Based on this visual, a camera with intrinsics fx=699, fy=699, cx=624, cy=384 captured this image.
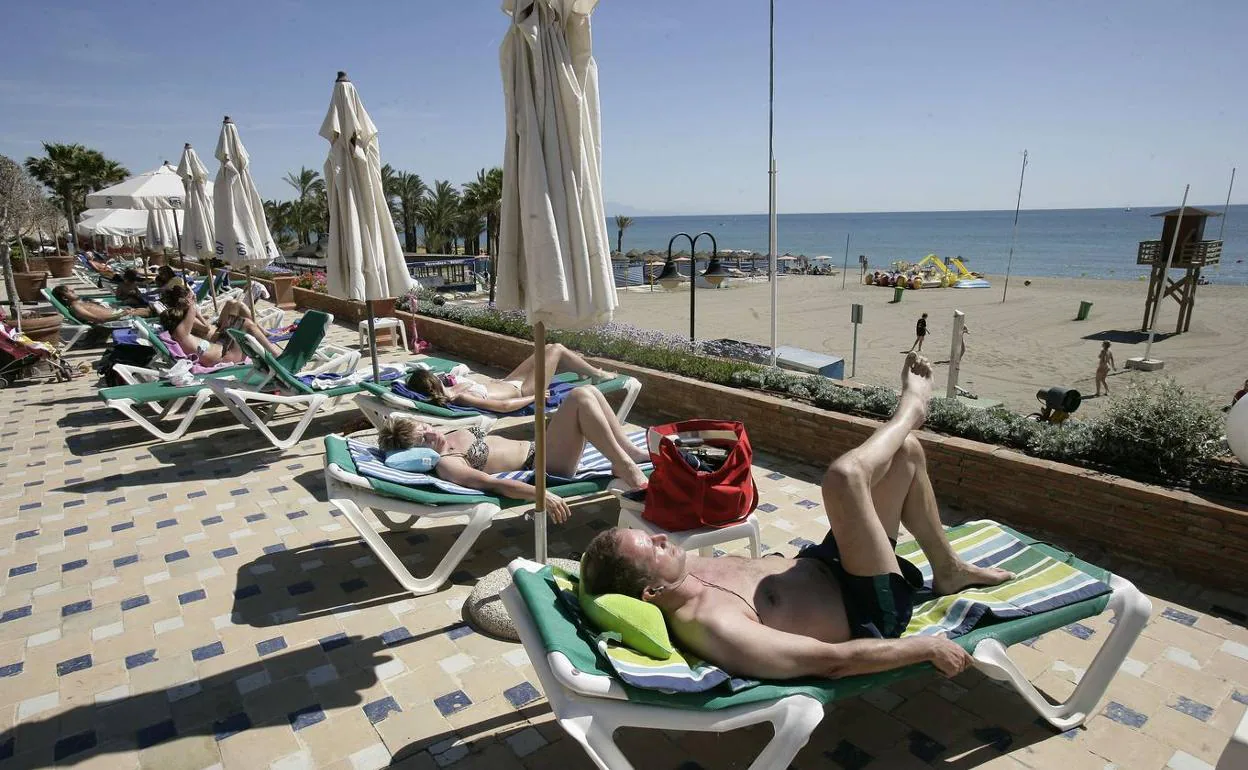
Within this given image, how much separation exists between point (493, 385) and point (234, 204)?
14.5ft

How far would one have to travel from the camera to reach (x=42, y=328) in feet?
33.7

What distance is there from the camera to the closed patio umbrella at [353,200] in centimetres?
571

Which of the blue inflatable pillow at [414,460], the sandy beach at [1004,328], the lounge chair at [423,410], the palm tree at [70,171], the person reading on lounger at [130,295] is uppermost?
the palm tree at [70,171]

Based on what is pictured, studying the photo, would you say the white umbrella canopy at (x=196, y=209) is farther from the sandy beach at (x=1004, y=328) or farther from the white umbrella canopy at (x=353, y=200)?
the sandy beach at (x=1004, y=328)

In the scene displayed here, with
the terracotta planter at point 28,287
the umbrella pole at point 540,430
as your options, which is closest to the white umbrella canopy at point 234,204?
the umbrella pole at point 540,430

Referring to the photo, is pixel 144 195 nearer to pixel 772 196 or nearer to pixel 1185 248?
pixel 772 196

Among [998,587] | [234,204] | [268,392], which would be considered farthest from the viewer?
[234,204]

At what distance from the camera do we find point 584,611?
7.97 ft

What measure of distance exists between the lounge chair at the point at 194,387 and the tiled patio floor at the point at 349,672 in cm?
154

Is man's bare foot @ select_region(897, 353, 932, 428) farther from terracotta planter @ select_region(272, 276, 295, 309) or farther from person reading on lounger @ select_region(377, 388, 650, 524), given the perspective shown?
terracotta planter @ select_region(272, 276, 295, 309)

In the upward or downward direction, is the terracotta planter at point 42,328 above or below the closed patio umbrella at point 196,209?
below

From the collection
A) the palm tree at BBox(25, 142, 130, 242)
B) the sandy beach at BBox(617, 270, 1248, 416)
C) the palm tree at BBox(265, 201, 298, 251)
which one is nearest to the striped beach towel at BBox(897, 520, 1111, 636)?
the sandy beach at BBox(617, 270, 1248, 416)

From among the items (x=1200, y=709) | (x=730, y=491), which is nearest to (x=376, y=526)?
(x=730, y=491)

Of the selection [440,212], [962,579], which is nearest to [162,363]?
[962,579]
